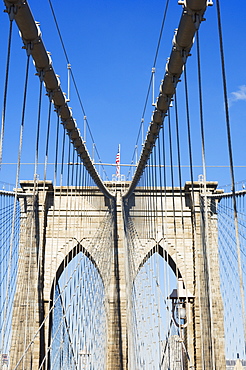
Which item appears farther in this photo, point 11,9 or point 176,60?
point 176,60

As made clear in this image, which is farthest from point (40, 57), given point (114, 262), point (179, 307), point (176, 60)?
point (114, 262)

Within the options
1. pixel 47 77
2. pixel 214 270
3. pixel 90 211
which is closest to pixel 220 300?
pixel 214 270

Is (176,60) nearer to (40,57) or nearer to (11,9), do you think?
(40,57)

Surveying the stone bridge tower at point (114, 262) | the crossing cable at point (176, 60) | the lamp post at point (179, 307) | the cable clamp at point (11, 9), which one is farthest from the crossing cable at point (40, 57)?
the stone bridge tower at point (114, 262)

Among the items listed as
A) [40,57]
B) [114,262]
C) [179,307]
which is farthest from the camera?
[114,262]

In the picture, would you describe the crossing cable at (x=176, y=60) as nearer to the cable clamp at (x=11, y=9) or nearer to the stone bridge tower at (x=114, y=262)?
the cable clamp at (x=11, y=9)

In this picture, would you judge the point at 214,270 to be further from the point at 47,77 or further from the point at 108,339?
the point at 47,77

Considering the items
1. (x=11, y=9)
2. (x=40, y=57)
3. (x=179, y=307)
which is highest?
(x=40, y=57)

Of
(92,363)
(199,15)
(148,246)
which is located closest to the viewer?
(199,15)

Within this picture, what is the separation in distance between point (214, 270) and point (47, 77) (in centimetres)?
1175

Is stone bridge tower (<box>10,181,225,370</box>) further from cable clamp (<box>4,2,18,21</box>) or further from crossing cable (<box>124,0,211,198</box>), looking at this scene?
cable clamp (<box>4,2,18,21</box>)

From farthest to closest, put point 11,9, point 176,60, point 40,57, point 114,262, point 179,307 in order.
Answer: point 114,262
point 179,307
point 176,60
point 40,57
point 11,9

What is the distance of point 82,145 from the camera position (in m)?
12.2

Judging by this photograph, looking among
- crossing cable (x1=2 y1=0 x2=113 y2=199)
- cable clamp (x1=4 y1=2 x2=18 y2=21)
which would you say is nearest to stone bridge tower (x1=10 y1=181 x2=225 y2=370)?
crossing cable (x1=2 y1=0 x2=113 y2=199)
